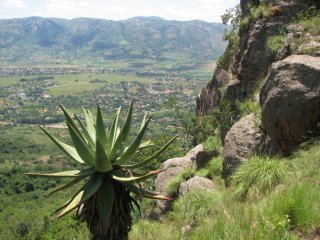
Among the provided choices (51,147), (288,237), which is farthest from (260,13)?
(51,147)

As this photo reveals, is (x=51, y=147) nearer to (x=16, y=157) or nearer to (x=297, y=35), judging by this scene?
(x=16, y=157)

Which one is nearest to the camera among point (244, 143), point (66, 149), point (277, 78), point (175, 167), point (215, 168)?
point (66, 149)

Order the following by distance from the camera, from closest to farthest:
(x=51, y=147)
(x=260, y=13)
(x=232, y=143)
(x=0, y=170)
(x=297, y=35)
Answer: (x=232, y=143) → (x=297, y=35) → (x=260, y=13) → (x=0, y=170) → (x=51, y=147)

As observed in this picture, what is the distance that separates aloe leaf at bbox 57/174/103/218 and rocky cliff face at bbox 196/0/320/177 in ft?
14.0

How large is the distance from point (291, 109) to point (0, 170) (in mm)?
91973

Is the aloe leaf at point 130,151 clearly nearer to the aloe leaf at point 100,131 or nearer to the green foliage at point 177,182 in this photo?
the aloe leaf at point 100,131

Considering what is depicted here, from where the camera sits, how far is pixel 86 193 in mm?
5000

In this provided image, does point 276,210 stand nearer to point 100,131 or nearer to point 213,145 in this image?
point 100,131

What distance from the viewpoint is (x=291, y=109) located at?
7.90m

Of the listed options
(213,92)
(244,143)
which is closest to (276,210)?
(244,143)

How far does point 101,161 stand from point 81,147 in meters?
0.41

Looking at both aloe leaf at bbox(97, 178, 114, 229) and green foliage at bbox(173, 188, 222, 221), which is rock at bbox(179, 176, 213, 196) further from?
aloe leaf at bbox(97, 178, 114, 229)

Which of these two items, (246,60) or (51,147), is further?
(51,147)

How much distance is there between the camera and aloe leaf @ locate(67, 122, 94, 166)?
517 cm
